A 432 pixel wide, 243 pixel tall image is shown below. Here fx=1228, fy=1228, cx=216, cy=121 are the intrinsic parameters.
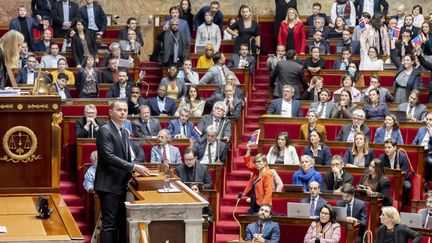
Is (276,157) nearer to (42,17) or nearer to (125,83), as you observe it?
(125,83)

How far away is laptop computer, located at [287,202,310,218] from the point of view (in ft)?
34.3

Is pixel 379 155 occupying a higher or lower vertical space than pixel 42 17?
lower

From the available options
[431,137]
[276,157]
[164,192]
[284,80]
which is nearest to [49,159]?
[164,192]

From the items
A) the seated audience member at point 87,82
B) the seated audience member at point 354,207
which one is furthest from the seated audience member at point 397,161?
the seated audience member at point 87,82

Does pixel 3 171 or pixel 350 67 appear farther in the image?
pixel 350 67

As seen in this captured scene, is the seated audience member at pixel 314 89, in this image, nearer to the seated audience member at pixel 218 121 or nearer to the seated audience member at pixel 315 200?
the seated audience member at pixel 218 121

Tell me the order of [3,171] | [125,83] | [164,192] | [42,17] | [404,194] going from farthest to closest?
[42,17], [125,83], [404,194], [3,171], [164,192]

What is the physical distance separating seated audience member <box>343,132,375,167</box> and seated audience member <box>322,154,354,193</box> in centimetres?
35

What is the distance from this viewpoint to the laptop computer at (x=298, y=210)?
34.3 feet

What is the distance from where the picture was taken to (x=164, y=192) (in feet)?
24.5

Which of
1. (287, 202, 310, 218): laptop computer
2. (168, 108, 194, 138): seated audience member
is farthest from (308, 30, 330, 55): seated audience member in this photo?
(287, 202, 310, 218): laptop computer

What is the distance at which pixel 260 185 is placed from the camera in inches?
437

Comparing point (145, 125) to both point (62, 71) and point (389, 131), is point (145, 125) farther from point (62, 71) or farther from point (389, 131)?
point (389, 131)

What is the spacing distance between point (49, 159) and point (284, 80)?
6.06 m
